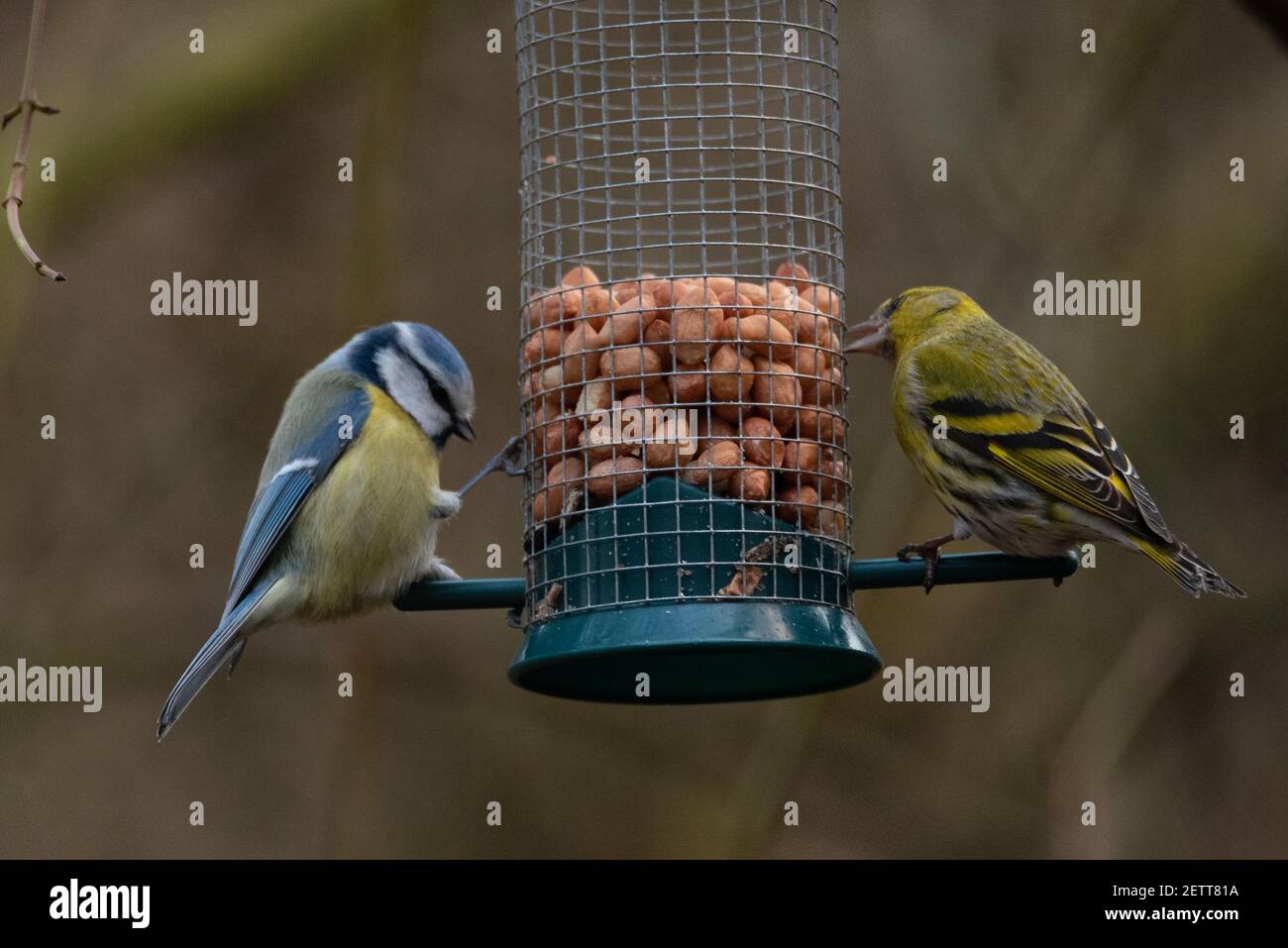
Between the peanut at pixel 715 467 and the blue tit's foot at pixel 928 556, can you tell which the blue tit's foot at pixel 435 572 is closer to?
the peanut at pixel 715 467

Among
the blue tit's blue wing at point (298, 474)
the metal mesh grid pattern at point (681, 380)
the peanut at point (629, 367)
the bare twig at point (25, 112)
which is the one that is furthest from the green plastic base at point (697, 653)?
the bare twig at point (25, 112)

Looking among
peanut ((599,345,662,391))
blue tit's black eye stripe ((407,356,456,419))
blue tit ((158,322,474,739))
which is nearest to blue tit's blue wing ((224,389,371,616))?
blue tit ((158,322,474,739))

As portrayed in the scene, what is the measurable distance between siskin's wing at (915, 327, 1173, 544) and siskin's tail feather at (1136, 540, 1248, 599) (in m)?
0.05

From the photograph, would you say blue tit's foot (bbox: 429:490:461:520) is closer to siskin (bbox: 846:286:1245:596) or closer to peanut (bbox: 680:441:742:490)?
peanut (bbox: 680:441:742:490)

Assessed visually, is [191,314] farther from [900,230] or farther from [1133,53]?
[1133,53]

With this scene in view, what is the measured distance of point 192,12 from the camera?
940 centimetres

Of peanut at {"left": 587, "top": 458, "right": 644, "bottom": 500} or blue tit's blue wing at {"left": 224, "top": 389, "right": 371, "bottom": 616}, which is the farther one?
blue tit's blue wing at {"left": 224, "top": 389, "right": 371, "bottom": 616}

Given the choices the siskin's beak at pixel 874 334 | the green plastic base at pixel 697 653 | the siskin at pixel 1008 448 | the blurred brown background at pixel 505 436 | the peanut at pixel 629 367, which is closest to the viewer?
the green plastic base at pixel 697 653

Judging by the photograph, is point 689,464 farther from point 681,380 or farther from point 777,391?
point 777,391

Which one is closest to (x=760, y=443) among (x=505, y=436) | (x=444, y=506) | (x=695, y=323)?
(x=695, y=323)

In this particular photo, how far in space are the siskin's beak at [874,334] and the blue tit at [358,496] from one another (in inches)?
69.1

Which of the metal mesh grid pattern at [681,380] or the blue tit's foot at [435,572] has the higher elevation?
the metal mesh grid pattern at [681,380]

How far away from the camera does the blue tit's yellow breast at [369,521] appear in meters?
7.16

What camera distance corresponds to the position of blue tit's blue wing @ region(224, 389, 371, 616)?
289 inches
